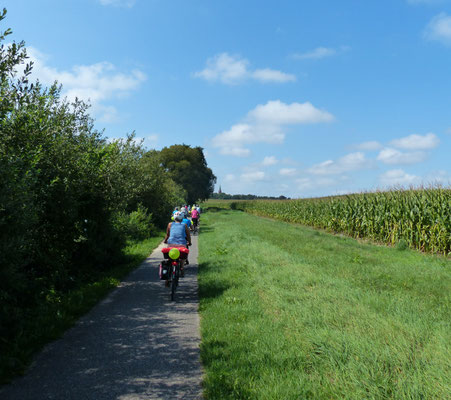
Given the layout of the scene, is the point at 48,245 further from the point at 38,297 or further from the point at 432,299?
the point at 432,299

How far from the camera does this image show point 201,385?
13.9ft

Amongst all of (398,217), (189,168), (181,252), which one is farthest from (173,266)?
(189,168)

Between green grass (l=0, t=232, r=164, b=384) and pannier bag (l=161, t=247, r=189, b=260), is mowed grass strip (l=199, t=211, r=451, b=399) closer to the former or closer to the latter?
pannier bag (l=161, t=247, r=189, b=260)

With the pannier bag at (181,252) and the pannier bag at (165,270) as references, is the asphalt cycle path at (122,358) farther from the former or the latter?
the pannier bag at (181,252)

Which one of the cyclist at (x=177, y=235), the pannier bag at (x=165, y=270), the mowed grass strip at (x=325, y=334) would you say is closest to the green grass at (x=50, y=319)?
the pannier bag at (x=165, y=270)

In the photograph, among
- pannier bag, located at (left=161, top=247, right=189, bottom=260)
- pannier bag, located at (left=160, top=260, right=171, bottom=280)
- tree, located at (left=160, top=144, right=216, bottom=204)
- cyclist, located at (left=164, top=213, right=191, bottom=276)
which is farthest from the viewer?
tree, located at (left=160, top=144, right=216, bottom=204)

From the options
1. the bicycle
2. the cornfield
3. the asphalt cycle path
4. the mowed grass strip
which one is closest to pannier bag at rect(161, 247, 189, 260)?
the bicycle

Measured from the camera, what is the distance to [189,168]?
71250mm

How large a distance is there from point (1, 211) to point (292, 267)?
303 inches

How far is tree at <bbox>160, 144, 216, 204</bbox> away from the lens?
230 ft

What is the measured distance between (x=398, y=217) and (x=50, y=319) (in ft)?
59.0

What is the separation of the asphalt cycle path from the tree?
201 feet

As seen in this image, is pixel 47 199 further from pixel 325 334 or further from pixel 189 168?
pixel 189 168

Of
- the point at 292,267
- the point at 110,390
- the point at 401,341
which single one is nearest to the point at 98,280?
the point at 292,267
